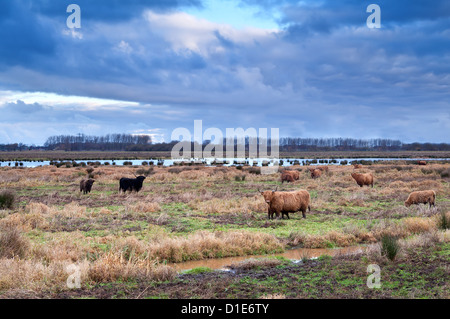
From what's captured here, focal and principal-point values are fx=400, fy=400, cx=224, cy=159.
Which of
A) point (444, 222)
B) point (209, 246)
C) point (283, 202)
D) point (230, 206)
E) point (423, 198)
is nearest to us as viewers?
point (209, 246)

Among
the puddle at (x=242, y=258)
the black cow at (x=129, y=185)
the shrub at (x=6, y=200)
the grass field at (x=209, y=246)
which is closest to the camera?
the grass field at (x=209, y=246)

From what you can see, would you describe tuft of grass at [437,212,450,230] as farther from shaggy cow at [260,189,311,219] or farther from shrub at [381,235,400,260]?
shaggy cow at [260,189,311,219]

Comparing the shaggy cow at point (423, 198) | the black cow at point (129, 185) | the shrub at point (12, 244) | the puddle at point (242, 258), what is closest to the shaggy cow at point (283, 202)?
the puddle at point (242, 258)

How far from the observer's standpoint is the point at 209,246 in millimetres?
12453

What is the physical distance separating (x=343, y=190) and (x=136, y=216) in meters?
15.9

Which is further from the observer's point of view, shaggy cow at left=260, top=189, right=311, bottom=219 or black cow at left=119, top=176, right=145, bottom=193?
black cow at left=119, top=176, right=145, bottom=193

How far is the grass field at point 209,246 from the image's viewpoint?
8008 mm

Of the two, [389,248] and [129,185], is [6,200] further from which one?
[389,248]

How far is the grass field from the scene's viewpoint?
8.01m

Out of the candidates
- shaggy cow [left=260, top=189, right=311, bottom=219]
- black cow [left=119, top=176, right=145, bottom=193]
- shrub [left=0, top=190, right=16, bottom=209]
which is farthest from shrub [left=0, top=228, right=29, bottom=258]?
black cow [left=119, top=176, right=145, bottom=193]

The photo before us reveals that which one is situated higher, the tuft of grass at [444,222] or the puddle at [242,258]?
the tuft of grass at [444,222]

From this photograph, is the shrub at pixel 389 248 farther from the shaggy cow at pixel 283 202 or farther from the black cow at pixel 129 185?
the black cow at pixel 129 185

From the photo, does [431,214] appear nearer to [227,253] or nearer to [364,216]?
[364,216]

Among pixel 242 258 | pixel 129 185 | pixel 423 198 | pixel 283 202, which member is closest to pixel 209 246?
pixel 242 258
